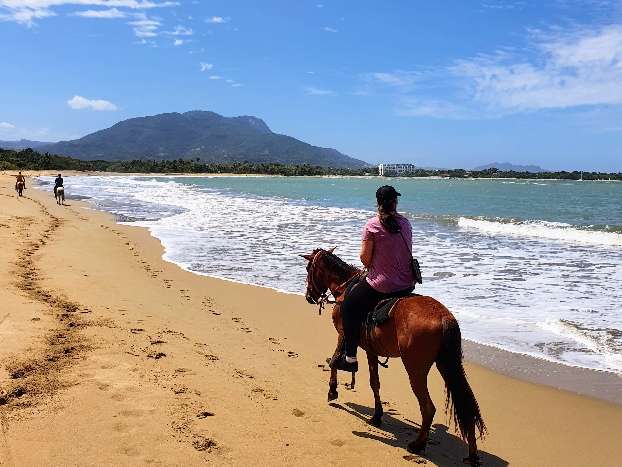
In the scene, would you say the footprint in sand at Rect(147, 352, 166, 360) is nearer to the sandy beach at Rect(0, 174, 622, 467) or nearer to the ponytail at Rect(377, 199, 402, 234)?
the sandy beach at Rect(0, 174, 622, 467)

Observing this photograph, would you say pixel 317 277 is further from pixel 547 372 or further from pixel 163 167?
pixel 163 167

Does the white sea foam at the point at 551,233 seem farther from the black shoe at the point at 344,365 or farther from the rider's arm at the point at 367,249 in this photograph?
the rider's arm at the point at 367,249

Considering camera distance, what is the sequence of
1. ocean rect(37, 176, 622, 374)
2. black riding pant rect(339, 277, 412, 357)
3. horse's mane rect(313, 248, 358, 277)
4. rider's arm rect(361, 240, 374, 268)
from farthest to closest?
ocean rect(37, 176, 622, 374)
horse's mane rect(313, 248, 358, 277)
black riding pant rect(339, 277, 412, 357)
rider's arm rect(361, 240, 374, 268)

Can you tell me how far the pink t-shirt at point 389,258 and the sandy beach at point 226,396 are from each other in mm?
1393

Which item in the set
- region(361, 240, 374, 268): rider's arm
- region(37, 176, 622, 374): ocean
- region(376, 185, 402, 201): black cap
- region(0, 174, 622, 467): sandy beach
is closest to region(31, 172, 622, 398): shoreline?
region(0, 174, 622, 467): sandy beach

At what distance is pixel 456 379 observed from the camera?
154 inches

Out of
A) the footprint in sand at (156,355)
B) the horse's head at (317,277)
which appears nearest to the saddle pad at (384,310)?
the horse's head at (317,277)

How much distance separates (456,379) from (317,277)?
1.93m

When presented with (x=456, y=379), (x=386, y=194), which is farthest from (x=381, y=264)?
(x=456, y=379)

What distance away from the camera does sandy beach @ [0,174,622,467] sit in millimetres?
3803

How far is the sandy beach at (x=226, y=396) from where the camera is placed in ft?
12.5

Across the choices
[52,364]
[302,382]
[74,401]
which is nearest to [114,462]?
[74,401]

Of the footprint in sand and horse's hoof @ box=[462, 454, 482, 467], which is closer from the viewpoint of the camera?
horse's hoof @ box=[462, 454, 482, 467]

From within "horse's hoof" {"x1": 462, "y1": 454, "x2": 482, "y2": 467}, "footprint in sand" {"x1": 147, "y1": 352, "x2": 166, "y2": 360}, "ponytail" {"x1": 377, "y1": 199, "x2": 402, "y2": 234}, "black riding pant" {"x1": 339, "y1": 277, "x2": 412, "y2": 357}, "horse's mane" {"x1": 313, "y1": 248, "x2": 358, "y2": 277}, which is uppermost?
A: "ponytail" {"x1": 377, "y1": 199, "x2": 402, "y2": 234}
